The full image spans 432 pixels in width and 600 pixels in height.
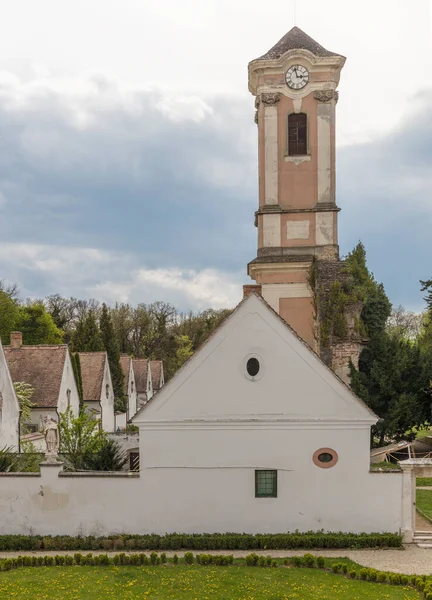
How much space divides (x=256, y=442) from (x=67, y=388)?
24759 millimetres

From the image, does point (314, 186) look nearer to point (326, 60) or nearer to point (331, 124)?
point (331, 124)

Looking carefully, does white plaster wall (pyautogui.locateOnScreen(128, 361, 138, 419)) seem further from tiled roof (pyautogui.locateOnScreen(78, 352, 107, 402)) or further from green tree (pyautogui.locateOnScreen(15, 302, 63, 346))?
green tree (pyautogui.locateOnScreen(15, 302, 63, 346))

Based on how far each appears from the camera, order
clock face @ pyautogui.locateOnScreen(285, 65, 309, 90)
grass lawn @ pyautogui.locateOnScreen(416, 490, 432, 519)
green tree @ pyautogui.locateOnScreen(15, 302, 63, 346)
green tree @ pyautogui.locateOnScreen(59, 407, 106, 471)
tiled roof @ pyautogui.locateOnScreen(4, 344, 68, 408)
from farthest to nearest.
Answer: green tree @ pyautogui.locateOnScreen(15, 302, 63, 346), tiled roof @ pyautogui.locateOnScreen(4, 344, 68, 408), clock face @ pyautogui.locateOnScreen(285, 65, 309, 90), grass lawn @ pyautogui.locateOnScreen(416, 490, 432, 519), green tree @ pyautogui.locateOnScreen(59, 407, 106, 471)

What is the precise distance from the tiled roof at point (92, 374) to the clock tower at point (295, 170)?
22.6 meters

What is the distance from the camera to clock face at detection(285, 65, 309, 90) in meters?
30.7

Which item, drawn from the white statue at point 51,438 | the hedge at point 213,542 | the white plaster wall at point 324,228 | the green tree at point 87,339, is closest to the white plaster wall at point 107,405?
the green tree at point 87,339

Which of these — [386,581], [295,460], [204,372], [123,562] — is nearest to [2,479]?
[123,562]

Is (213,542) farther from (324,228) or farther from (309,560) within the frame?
(324,228)

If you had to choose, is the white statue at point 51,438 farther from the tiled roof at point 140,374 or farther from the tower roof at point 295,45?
the tiled roof at point 140,374

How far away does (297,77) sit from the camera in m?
30.8

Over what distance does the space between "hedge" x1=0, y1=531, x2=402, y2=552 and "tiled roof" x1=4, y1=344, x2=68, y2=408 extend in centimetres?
2020

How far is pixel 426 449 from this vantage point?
109 ft

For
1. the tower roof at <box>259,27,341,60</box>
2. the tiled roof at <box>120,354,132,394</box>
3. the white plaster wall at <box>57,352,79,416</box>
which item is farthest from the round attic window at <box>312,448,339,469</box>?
the tiled roof at <box>120,354,132,394</box>

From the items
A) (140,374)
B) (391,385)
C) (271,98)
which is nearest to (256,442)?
(391,385)
